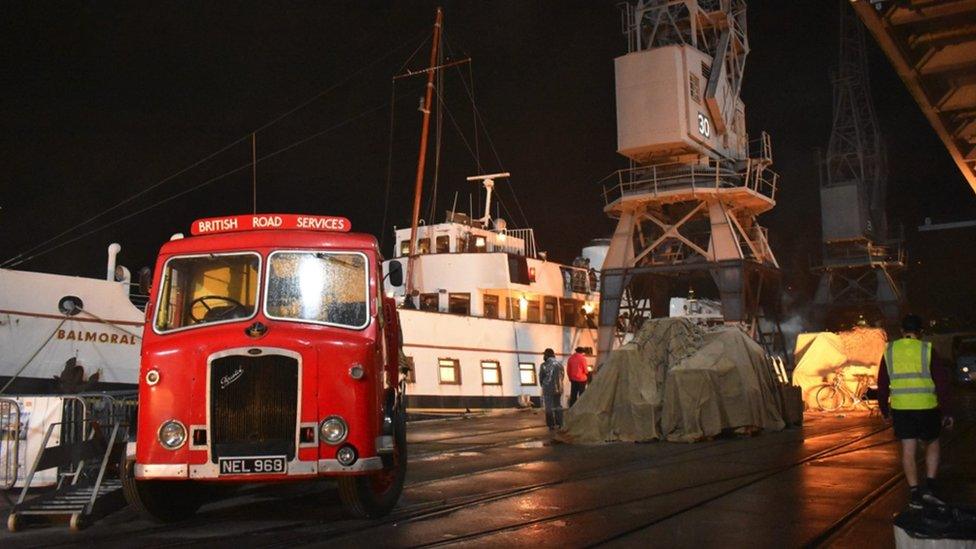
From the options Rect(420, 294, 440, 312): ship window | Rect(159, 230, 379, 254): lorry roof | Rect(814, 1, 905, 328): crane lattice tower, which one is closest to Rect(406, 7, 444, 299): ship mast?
Rect(420, 294, 440, 312): ship window

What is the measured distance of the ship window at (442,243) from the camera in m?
31.8

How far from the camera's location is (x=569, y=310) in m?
35.0

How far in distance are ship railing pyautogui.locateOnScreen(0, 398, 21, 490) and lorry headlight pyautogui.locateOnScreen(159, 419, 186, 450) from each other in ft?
10.5

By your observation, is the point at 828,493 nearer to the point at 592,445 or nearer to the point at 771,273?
the point at 592,445

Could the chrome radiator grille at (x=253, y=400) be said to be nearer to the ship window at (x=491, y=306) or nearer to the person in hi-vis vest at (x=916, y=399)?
the person in hi-vis vest at (x=916, y=399)

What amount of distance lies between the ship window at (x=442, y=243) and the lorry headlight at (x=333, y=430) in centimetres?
2473

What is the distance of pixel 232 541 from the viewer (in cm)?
671

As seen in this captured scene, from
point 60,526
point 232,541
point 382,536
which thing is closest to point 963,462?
point 382,536

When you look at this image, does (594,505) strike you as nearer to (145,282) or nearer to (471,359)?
(145,282)

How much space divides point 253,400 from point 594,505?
347cm

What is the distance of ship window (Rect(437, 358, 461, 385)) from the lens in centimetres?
2677

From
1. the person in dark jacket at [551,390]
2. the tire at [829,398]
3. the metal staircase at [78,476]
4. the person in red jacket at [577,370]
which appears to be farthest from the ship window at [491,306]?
the metal staircase at [78,476]

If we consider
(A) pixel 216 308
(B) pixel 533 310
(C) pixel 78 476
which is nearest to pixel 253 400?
(A) pixel 216 308

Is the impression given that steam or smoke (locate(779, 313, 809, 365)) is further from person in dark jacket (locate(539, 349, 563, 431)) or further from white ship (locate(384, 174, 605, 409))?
person in dark jacket (locate(539, 349, 563, 431))
